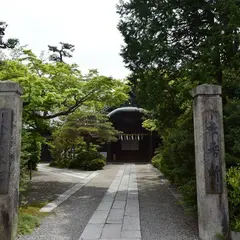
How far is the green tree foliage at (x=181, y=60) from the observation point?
5258 millimetres

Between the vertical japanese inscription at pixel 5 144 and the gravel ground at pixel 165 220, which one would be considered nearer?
the vertical japanese inscription at pixel 5 144

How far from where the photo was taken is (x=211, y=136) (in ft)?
14.2

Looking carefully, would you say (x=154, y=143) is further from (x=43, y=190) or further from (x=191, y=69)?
(x=191, y=69)

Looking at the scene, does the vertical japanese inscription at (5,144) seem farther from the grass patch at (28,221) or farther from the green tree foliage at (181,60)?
the green tree foliage at (181,60)

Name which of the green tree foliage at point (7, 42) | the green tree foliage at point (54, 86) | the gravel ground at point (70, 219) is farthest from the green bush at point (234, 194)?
the green tree foliage at point (7, 42)

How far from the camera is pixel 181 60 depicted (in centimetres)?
782

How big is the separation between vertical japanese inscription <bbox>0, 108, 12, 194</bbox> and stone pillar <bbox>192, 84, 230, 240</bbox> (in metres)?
3.24

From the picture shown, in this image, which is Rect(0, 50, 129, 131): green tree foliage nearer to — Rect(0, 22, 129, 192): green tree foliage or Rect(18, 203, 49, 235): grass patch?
Rect(0, 22, 129, 192): green tree foliage

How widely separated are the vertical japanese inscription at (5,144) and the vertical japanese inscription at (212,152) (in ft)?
10.9

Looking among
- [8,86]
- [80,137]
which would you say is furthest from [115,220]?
[80,137]

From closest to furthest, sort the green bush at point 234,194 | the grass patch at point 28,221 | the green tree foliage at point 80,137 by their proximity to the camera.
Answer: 1. the green bush at point 234,194
2. the grass patch at point 28,221
3. the green tree foliage at point 80,137

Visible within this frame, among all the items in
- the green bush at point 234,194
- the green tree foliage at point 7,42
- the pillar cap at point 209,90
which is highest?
the green tree foliage at point 7,42

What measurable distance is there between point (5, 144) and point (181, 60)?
5696mm

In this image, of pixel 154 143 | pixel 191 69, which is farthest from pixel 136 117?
pixel 191 69
